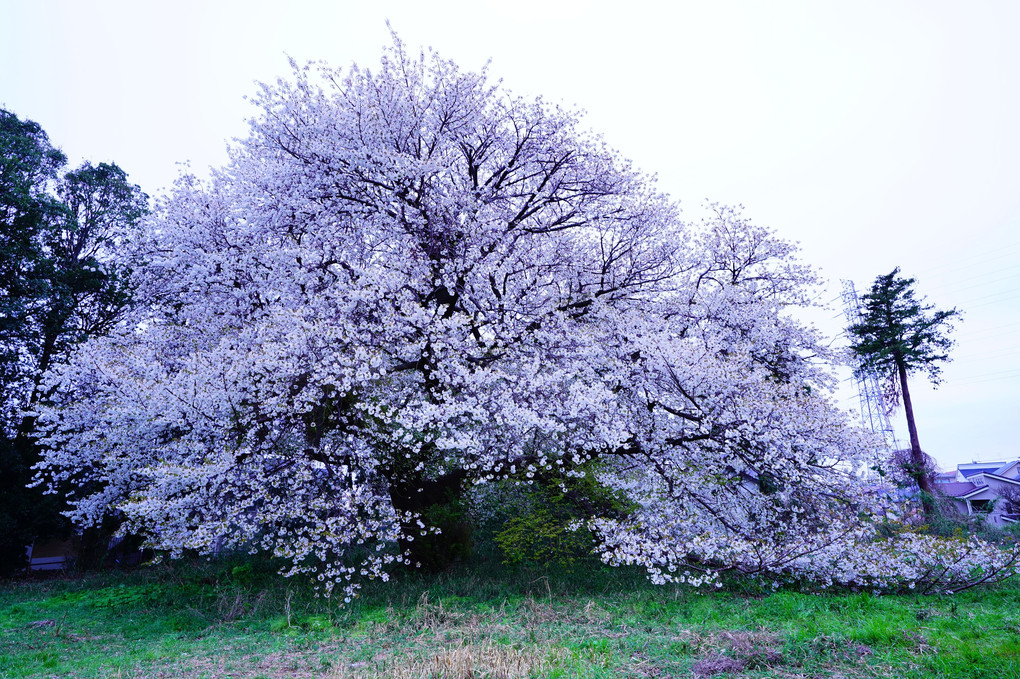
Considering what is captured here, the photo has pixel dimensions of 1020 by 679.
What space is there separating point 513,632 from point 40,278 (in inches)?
695

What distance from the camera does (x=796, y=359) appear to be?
1653 cm

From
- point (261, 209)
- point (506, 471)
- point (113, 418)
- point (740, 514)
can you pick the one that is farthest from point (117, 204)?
point (740, 514)

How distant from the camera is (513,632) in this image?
7.78 m

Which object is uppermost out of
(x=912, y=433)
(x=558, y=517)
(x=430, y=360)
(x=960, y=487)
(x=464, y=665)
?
(x=430, y=360)

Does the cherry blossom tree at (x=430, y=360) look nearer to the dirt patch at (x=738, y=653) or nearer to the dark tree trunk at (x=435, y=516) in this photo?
the dark tree trunk at (x=435, y=516)

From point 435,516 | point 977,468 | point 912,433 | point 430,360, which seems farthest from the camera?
point 977,468

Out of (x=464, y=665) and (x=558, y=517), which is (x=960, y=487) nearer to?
(x=558, y=517)

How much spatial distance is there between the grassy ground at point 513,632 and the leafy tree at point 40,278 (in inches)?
247

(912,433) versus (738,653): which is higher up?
(912,433)

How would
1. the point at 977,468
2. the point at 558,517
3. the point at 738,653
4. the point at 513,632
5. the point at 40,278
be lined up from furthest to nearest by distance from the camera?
1. the point at 977,468
2. the point at 40,278
3. the point at 558,517
4. the point at 513,632
5. the point at 738,653

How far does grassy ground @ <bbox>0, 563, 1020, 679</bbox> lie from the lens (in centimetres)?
595

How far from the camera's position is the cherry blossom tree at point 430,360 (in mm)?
10328

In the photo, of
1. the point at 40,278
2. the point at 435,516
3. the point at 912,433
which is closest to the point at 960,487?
the point at 912,433

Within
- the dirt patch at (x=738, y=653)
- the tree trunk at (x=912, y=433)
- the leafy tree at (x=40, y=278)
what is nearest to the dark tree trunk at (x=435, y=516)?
the dirt patch at (x=738, y=653)
